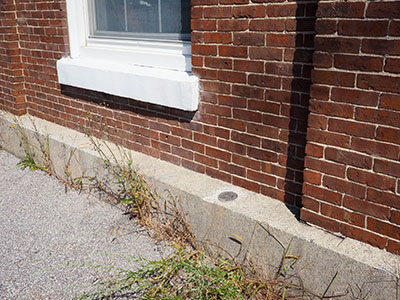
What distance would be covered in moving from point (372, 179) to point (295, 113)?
2.16 ft

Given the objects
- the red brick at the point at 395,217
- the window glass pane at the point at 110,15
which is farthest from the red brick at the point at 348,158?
the window glass pane at the point at 110,15

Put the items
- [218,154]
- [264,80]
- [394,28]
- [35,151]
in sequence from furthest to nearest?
[35,151] < [218,154] < [264,80] < [394,28]

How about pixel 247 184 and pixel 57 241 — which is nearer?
pixel 247 184

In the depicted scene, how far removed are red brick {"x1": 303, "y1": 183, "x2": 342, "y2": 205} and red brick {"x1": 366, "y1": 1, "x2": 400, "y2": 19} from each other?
96cm

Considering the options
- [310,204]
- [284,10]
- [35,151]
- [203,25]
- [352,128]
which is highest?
[284,10]

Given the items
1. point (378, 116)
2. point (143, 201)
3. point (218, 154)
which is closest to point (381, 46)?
point (378, 116)

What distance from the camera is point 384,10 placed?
6.86 feet

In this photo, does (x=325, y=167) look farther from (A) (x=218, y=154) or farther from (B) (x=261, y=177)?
(A) (x=218, y=154)

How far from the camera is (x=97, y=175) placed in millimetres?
4109

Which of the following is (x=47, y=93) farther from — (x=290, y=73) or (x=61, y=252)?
(x=290, y=73)

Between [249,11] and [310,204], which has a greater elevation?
[249,11]

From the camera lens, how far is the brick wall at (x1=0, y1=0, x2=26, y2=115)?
510 cm

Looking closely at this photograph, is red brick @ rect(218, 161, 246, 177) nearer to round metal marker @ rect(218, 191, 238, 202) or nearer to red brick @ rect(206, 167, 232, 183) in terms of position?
red brick @ rect(206, 167, 232, 183)

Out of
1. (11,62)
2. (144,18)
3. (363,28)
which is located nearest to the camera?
(363,28)
